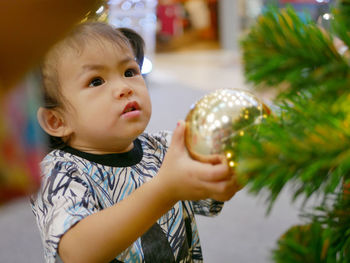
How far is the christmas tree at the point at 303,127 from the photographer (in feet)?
0.83

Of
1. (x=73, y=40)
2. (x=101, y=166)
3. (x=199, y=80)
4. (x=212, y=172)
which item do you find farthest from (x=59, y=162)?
(x=199, y=80)

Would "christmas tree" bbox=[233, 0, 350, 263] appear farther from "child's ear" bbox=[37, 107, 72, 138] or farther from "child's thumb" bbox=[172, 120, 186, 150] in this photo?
"child's ear" bbox=[37, 107, 72, 138]

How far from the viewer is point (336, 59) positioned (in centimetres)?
32

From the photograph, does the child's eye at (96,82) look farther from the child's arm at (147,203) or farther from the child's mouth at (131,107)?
A: the child's arm at (147,203)

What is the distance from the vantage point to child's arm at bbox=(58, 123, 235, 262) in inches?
12.7

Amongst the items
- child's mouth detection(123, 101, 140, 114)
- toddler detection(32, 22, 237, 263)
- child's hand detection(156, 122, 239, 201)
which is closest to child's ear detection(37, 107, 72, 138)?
toddler detection(32, 22, 237, 263)

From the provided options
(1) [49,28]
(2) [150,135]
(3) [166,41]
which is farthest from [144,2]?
(1) [49,28]

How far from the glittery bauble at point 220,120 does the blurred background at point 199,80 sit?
1.7 inches

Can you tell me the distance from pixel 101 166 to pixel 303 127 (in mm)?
372

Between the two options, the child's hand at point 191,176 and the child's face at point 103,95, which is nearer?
the child's hand at point 191,176

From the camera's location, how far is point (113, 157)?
0.60 meters

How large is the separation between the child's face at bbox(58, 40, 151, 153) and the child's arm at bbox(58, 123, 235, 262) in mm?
144

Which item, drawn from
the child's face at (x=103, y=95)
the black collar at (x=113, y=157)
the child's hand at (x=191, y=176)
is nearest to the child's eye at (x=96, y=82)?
the child's face at (x=103, y=95)

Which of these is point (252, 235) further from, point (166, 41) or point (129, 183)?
point (166, 41)
